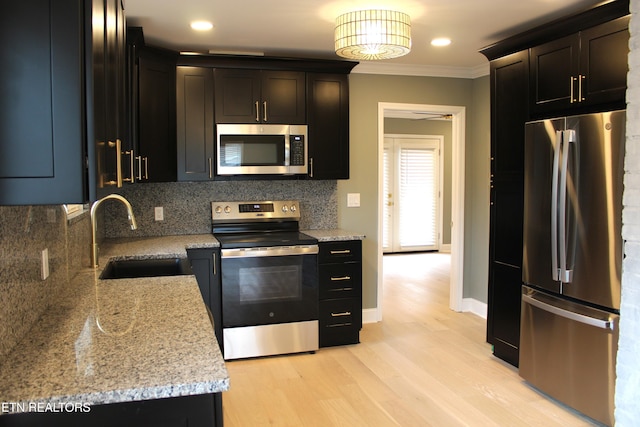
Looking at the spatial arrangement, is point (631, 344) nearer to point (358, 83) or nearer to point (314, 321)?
point (314, 321)

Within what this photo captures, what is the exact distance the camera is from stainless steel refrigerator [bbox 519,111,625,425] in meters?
2.71

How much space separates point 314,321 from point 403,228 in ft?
16.6

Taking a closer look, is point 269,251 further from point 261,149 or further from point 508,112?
point 508,112

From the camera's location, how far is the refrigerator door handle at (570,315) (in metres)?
2.73

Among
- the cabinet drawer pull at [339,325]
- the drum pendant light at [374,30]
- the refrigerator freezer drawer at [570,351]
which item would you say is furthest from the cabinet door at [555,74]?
the cabinet drawer pull at [339,325]

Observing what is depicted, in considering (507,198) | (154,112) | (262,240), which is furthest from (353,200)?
(154,112)

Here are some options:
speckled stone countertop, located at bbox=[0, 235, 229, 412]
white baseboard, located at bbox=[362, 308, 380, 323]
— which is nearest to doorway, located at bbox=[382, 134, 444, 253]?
white baseboard, located at bbox=[362, 308, 380, 323]

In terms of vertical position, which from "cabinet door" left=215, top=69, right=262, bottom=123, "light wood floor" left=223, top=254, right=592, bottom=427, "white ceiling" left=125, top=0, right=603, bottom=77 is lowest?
"light wood floor" left=223, top=254, right=592, bottom=427

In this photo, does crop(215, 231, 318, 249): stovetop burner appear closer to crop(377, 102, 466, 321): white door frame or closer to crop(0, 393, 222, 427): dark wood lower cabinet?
crop(377, 102, 466, 321): white door frame

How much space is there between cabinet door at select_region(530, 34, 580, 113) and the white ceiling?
24cm

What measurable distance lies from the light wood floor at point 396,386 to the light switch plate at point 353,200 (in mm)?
1107

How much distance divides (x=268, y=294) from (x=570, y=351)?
2.06 metres

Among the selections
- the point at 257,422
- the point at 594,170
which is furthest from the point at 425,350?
the point at 594,170

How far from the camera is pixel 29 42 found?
118cm
